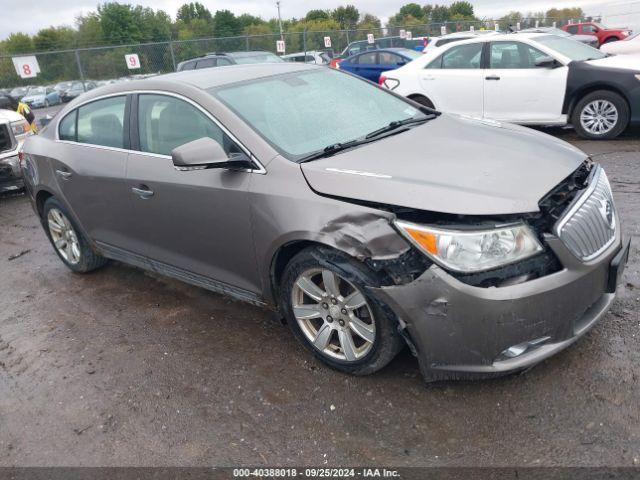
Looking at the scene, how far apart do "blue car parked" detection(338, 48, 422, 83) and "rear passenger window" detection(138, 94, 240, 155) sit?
1118cm

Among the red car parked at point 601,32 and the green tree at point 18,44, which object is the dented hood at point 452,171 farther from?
the green tree at point 18,44

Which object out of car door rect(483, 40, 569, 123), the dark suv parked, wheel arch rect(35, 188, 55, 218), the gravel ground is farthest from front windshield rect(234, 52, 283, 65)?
the gravel ground

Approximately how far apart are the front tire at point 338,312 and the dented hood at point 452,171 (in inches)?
14.9

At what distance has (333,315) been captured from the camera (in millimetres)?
2928

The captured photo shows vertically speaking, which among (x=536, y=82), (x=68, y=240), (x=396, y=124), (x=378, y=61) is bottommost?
(x=68, y=240)

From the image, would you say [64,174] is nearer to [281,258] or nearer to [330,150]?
[281,258]

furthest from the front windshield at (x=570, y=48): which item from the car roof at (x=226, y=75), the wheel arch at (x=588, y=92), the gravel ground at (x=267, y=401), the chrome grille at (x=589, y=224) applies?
the chrome grille at (x=589, y=224)

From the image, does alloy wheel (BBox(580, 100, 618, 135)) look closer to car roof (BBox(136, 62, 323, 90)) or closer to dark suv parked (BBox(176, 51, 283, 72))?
car roof (BBox(136, 62, 323, 90))

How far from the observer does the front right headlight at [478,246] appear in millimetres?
2400

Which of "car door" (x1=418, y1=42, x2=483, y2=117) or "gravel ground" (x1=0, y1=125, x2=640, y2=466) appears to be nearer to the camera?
"gravel ground" (x1=0, y1=125, x2=640, y2=466)

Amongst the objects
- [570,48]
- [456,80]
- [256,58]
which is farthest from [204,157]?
[256,58]

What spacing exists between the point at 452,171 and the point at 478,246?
1.60 ft

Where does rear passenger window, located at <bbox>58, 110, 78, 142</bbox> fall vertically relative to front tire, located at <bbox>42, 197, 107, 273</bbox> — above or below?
above

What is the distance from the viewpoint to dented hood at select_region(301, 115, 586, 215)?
8.11 feet
